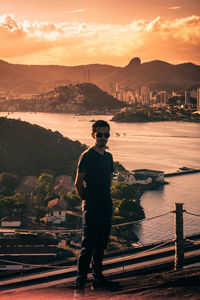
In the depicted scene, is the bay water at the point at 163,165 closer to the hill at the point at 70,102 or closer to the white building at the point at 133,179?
the white building at the point at 133,179

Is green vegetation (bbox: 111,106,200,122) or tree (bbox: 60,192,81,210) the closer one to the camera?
tree (bbox: 60,192,81,210)

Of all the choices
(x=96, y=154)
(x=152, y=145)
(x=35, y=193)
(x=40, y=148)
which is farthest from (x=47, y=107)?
(x=96, y=154)

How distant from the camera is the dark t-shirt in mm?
2562

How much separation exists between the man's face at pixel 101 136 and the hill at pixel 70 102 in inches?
5303

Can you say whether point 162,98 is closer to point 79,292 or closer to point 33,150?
point 33,150

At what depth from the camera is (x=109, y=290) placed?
98.3 inches

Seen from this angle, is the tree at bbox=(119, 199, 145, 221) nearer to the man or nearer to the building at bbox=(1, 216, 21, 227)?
the building at bbox=(1, 216, 21, 227)

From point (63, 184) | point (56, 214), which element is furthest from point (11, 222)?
point (63, 184)

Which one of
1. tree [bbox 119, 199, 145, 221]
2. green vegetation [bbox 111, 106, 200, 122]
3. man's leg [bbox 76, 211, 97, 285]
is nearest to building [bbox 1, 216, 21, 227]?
tree [bbox 119, 199, 145, 221]

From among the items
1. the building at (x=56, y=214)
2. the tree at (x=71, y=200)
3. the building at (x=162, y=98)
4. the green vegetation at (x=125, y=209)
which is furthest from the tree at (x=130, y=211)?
the building at (x=162, y=98)

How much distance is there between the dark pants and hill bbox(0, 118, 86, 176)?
2995cm

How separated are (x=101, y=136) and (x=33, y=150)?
36.5 m

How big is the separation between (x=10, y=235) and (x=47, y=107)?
13691 centimetres

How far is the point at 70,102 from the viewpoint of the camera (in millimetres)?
151000
